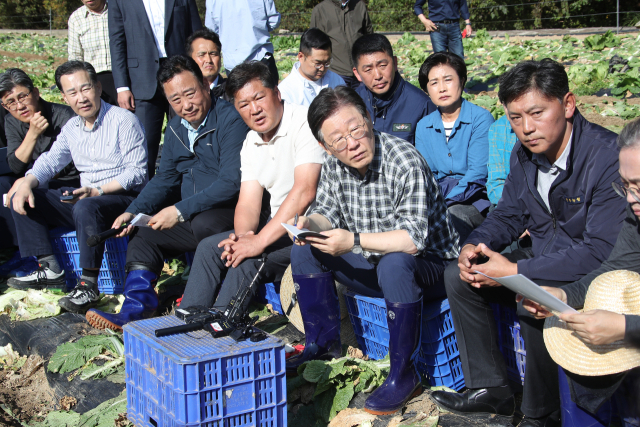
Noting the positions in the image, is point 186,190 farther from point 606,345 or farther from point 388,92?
point 606,345

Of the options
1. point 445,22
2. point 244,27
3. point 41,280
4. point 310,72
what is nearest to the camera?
point 41,280

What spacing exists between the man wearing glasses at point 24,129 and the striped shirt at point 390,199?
9.22 feet

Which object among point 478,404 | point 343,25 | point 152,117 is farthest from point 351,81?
point 478,404

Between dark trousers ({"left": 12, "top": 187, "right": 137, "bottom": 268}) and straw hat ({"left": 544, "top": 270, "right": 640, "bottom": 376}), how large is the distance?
10.2 ft

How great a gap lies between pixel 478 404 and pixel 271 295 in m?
1.68

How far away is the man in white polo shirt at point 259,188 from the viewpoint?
3.21m

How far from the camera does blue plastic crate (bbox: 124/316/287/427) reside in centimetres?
201

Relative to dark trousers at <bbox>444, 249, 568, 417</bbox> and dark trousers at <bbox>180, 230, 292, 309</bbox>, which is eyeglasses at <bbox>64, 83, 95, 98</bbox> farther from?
dark trousers at <bbox>444, 249, 568, 417</bbox>

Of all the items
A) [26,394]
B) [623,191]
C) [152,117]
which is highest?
[152,117]

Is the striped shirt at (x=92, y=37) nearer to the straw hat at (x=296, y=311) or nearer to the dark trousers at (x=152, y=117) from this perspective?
the dark trousers at (x=152, y=117)

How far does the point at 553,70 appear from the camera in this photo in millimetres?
2305

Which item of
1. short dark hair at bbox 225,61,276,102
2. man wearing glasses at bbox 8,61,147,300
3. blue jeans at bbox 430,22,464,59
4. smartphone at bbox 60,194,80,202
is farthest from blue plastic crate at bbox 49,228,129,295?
blue jeans at bbox 430,22,464,59

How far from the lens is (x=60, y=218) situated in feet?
14.2

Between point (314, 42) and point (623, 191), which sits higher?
point (314, 42)
